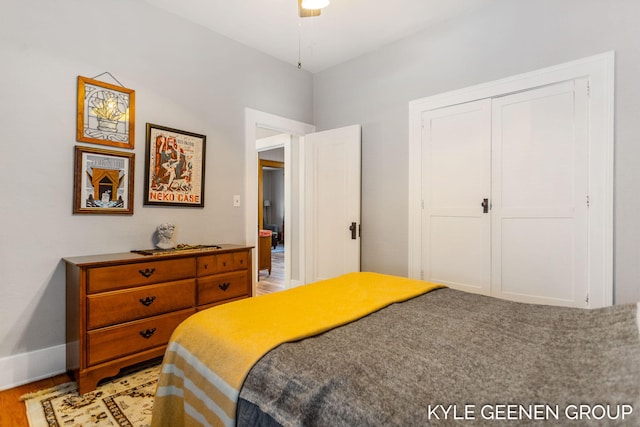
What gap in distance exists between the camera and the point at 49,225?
2260 mm

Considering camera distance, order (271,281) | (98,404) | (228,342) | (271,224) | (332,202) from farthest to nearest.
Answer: (271,224) < (271,281) < (332,202) < (98,404) < (228,342)

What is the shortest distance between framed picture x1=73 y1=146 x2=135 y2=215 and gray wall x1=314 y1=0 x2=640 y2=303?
2.33 m

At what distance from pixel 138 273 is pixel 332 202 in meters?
2.22

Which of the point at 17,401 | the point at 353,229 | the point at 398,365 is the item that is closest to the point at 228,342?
the point at 398,365

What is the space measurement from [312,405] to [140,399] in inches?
64.7

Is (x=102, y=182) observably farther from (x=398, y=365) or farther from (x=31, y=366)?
(x=398, y=365)

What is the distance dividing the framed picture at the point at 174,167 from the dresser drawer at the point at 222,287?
30.8 inches

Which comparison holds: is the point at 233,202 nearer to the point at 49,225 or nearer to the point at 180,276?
the point at 180,276

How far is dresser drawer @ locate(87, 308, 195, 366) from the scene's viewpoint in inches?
80.5

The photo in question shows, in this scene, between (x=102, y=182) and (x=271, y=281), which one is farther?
(x=271, y=281)

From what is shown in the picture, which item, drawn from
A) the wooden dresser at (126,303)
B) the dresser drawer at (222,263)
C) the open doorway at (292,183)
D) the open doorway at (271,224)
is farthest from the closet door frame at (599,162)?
the open doorway at (271,224)

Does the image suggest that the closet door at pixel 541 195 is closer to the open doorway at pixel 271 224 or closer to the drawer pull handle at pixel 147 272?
the drawer pull handle at pixel 147 272

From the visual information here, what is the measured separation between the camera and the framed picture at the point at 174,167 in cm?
276

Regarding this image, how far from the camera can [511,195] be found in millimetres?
2715
